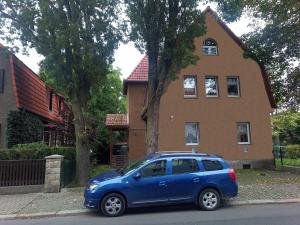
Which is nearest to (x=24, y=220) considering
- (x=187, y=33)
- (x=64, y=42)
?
(x=64, y=42)

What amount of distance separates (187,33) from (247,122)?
10.8m

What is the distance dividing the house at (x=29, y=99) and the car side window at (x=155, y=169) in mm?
9972

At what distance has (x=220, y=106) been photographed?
2209 cm

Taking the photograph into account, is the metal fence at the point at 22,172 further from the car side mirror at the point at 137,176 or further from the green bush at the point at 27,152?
the car side mirror at the point at 137,176

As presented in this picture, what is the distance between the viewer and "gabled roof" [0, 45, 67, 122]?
1892cm

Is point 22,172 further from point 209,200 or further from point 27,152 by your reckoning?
point 209,200

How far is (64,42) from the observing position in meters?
13.6

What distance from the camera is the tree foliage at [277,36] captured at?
18484 mm

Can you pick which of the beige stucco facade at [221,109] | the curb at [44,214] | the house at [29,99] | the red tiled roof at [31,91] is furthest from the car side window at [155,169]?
the red tiled roof at [31,91]

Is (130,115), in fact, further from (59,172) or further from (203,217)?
(203,217)

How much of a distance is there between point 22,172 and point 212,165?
7.72 metres

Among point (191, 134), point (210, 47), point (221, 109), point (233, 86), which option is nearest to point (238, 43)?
point (210, 47)

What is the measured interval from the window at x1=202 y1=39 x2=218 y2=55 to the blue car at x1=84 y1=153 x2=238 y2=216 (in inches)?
526

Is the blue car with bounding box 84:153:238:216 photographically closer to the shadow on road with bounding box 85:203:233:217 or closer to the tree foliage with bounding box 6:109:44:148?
the shadow on road with bounding box 85:203:233:217
